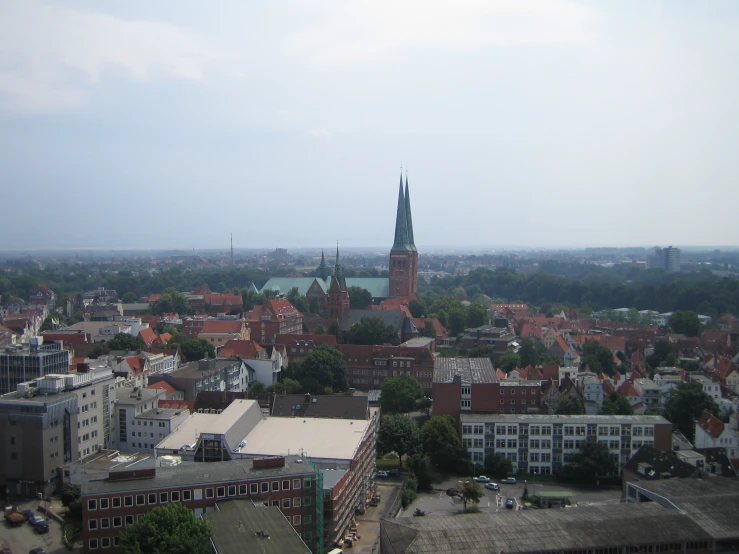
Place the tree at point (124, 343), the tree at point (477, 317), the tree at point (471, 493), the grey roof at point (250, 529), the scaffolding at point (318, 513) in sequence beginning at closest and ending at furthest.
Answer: the grey roof at point (250, 529), the scaffolding at point (318, 513), the tree at point (471, 493), the tree at point (124, 343), the tree at point (477, 317)

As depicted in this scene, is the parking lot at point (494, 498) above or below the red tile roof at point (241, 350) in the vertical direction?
below

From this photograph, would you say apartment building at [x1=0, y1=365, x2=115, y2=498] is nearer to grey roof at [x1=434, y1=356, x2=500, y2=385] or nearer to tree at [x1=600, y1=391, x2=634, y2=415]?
grey roof at [x1=434, y1=356, x2=500, y2=385]

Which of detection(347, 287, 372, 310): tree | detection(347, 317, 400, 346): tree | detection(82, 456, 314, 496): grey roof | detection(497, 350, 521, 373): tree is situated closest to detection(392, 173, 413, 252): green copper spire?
detection(347, 287, 372, 310): tree

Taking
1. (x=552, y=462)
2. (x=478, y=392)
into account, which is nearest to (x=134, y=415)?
(x=478, y=392)

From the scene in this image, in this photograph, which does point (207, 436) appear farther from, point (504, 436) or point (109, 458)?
point (504, 436)

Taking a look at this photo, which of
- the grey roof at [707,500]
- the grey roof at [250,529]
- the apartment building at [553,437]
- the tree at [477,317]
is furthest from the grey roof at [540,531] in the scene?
the tree at [477,317]

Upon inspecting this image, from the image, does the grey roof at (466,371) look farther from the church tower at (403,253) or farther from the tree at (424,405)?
the church tower at (403,253)

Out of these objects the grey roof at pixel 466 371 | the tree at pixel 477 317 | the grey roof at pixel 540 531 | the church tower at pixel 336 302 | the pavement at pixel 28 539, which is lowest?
the pavement at pixel 28 539
